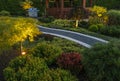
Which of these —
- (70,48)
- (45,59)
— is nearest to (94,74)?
(45,59)

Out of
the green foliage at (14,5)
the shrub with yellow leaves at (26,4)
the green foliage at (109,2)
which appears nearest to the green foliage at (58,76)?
the shrub with yellow leaves at (26,4)

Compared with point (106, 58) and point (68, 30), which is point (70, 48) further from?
point (68, 30)

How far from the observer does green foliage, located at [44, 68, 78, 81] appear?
11680 mm

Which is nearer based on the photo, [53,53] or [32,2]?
[53,53]

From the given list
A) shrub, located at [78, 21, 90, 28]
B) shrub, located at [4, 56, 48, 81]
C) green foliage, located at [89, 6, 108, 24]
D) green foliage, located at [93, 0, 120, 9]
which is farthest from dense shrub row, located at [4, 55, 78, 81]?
green foliage, located at [93, 0, 120, 9]

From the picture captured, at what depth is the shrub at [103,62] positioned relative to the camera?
11.3 m

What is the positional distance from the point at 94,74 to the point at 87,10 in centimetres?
1983

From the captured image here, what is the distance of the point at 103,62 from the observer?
1147 cm

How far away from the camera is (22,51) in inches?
583

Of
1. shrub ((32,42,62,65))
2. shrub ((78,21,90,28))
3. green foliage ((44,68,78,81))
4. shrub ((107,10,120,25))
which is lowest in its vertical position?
shrub ((78,21,90,28))

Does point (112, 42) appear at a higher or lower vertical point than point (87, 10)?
higher

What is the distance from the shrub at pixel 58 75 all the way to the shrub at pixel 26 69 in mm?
262

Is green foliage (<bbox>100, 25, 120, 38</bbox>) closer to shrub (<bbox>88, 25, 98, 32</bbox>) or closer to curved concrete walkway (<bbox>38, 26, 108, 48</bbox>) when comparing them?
shrub (<bbox>88, 25, 98, 32</bbox>)

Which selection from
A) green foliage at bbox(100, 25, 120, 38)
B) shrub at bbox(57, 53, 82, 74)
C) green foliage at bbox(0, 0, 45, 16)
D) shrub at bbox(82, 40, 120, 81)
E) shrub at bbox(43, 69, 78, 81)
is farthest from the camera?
green foliage at bbox(0, 0, 45, 16)
